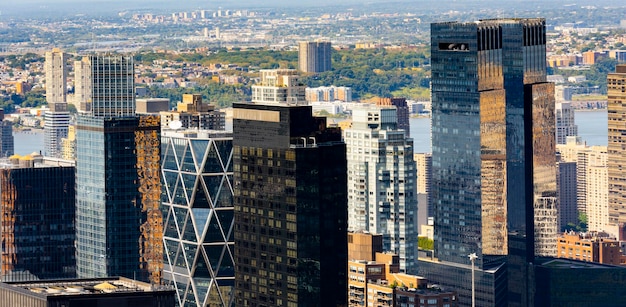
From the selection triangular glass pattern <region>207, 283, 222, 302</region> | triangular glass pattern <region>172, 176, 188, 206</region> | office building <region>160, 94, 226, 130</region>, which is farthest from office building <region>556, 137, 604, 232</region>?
triangular glass pattern <region>207, 283, 222, 302</region>

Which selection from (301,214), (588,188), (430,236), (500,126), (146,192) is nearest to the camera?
(301,214)

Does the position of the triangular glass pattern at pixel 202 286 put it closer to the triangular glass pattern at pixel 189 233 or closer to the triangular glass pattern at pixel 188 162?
the triangular glass pattern at pixel 189 233

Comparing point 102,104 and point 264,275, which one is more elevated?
point 102,104

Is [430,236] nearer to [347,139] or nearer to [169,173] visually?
[347,139]

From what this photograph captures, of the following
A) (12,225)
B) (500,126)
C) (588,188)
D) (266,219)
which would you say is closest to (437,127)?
(500,126)

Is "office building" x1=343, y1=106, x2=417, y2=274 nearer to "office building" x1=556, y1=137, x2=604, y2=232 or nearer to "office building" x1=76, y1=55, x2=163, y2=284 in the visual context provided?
"office building" x1=76, y1=55, x2=163, y2=284

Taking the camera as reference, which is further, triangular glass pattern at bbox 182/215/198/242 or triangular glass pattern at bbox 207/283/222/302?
triangular glass pattern at bbox 182/215/198/242

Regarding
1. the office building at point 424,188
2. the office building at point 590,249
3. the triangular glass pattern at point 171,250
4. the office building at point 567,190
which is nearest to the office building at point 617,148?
the office building at point 567,190
